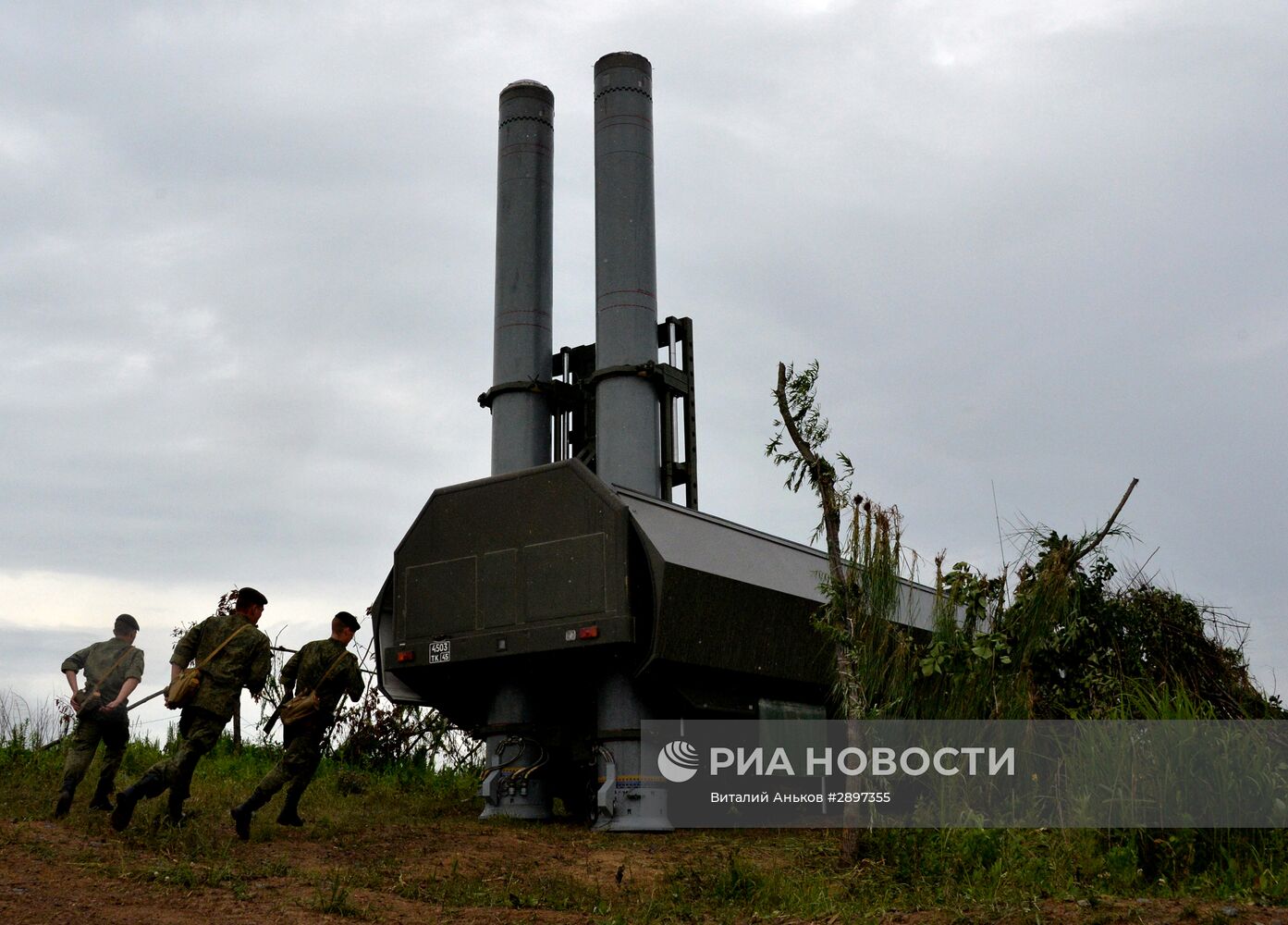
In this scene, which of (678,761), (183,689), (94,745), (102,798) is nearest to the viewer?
(183,689)

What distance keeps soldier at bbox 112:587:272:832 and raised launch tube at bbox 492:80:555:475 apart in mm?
7643

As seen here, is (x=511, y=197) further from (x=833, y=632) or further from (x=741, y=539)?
(x=833, y=632)

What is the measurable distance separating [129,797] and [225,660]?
54.4 inches

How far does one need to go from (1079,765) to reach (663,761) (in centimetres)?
456

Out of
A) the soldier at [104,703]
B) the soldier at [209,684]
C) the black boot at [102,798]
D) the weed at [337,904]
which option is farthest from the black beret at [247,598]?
the weed at [337,904]

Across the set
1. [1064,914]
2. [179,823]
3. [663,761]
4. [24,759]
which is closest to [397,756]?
[24,759]

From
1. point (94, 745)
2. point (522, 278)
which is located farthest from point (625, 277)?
point (94, 745)

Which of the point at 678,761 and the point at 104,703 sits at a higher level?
the point at 104,703

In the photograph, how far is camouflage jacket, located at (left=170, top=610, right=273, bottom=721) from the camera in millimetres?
10625

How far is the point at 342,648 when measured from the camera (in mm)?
11547

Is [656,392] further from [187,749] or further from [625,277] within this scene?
[187,749]

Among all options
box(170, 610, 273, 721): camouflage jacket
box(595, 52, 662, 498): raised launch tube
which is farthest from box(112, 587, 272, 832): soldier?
box(595, 52, 662, 498): raised launch tube

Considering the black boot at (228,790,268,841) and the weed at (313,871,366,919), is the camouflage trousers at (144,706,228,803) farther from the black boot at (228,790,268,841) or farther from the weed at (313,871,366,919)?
the weed at (313,871,366,919)

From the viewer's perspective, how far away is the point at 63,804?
35.5ft
